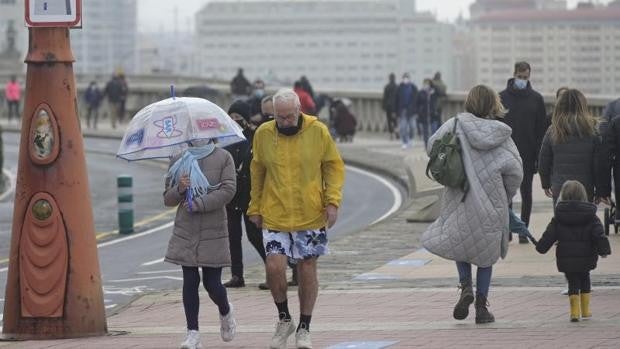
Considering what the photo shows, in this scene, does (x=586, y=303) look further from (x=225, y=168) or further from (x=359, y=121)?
(x=359, y=121)

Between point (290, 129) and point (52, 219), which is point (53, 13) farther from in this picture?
point (290, 129)

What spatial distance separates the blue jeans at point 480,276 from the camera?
12852 millimetres

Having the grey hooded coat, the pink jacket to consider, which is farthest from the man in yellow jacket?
the pink jacket

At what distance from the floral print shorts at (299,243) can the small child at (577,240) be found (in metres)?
1.76

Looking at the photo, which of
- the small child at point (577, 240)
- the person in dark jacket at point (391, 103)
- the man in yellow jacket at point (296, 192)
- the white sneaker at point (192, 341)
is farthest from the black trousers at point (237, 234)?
the person in dark jacket at point (391, 103)

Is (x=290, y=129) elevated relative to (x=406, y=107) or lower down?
elevated

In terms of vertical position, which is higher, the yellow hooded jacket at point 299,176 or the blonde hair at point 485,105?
the blonde hair at point 485,105

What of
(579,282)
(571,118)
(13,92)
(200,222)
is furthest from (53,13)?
(13,92)

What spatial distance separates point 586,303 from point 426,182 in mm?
11413

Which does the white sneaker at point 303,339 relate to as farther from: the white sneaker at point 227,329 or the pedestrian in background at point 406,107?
the pedestrian in background at point 406,107

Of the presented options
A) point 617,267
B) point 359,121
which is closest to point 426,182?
point 617,267

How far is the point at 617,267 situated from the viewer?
16.6 m

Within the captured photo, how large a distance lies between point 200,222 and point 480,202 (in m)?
1.86

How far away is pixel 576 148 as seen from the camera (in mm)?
15914
